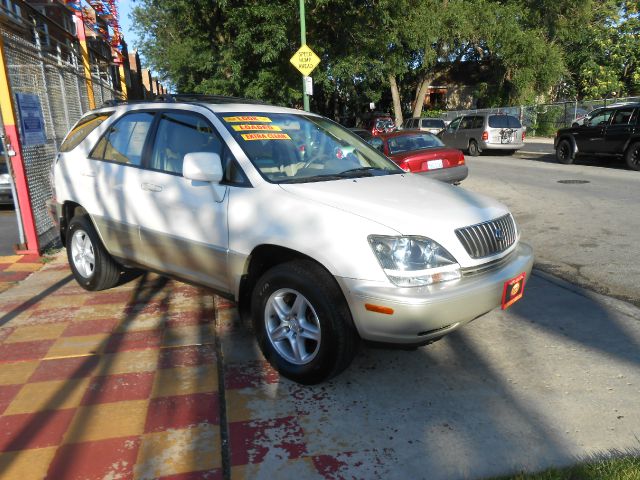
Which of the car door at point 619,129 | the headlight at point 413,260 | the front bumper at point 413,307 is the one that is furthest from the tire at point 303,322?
the car door at point 619,129

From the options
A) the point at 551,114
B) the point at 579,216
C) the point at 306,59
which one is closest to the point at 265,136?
the point at 579,216

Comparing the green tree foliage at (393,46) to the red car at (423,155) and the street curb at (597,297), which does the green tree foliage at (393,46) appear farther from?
the street curb at (597,297)

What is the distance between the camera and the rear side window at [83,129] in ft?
16.0

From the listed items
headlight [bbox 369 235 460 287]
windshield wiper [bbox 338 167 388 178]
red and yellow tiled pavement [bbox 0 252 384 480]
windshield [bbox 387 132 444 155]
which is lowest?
red and yellow tiled pavement [bbox 0 252 384 480]

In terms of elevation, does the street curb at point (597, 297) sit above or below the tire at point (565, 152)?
below

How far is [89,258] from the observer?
4906 millimetres

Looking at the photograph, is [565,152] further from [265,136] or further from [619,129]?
[265,136]

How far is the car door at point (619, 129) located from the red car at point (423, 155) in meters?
6.38

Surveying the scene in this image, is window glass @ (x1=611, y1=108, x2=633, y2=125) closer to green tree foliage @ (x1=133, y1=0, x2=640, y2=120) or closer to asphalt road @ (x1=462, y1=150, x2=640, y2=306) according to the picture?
asphalt road @ (x1=462, y1=150, x2=640, y2=306)

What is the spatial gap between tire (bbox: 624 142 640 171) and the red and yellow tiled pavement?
12850 mm

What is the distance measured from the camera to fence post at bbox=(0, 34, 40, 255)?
5.83 metres

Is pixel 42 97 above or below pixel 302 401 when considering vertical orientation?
above

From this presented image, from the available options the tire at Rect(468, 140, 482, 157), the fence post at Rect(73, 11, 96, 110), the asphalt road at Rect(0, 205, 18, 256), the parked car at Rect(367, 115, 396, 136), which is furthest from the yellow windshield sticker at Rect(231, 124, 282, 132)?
the parked car at Rect(367, 115, 396, 136)

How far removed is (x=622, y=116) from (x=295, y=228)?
13868 mm
